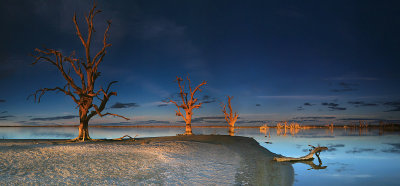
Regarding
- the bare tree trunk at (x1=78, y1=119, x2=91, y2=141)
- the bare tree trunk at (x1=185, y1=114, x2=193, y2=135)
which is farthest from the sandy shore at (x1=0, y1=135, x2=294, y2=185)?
the bare tree trunk at (x1=185, y1=114, x2=193, y2=135)

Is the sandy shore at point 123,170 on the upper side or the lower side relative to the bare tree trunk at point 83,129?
lower

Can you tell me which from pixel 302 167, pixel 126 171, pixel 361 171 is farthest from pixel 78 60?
pixel 361 171

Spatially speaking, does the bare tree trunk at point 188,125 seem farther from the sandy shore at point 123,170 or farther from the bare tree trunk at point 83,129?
the sandy shore at point 123,170

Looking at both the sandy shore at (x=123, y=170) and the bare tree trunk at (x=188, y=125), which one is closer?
the sandy shore at (x=123, y=170)

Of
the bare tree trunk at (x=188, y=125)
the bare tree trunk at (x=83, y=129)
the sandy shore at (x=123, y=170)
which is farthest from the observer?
the bare tree trunk at (x=188, y=125)

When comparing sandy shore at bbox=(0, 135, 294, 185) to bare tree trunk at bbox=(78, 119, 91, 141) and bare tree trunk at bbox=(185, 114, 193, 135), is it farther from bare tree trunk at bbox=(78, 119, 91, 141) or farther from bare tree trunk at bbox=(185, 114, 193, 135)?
bare tree trunk at bbox=(185, 114, 193, 135)

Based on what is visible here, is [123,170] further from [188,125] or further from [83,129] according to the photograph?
[188,125]

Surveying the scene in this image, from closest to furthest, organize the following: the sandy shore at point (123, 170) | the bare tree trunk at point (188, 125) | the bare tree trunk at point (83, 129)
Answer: the sandy shore at point (123, 170), the bare tree trunk at point (83, 129), the bare tree trunk at point (188, 125)

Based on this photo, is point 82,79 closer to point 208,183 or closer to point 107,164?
point 107,164

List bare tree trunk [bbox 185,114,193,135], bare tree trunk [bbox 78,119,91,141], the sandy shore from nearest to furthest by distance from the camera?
the sandy shore, bare tree trunk [bbox 78,119,91,141], bare tree trunk [bbox 185,114,193,135]

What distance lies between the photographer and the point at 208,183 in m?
7.46

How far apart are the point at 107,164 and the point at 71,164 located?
41.8 inches

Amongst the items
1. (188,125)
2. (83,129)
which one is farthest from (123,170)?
(188,125)

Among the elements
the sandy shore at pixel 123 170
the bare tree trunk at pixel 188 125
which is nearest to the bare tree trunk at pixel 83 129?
the sandy shore at pixel 123 170
